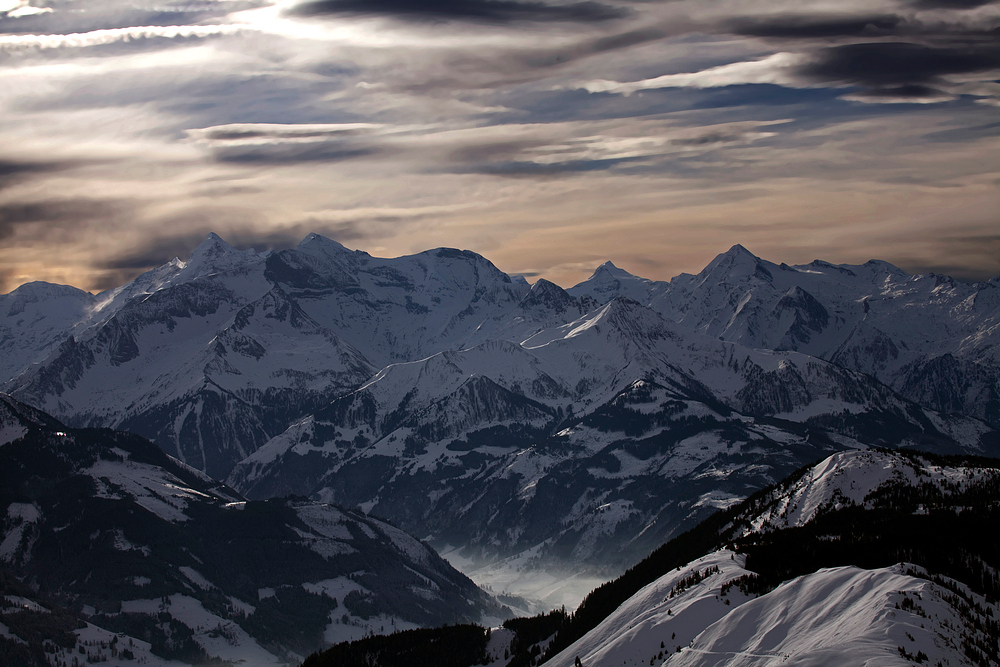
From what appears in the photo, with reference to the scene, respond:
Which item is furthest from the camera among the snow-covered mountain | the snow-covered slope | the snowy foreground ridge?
the snow-covered mountain

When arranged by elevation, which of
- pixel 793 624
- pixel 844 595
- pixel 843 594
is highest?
pixel 844 595

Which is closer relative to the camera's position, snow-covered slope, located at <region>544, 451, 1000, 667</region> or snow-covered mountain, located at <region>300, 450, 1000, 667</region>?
snow-covered slope, located at <region>544, 451, 1000, 667</region>

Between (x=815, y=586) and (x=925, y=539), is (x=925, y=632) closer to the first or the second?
(x=815, y=586)

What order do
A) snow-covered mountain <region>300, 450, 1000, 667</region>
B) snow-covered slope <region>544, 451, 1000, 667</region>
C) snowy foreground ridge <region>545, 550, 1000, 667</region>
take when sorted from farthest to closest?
1. snow-covered mountain <region>300, 450, 1000, 667</region>
2. snow-covered slope <region>544, 451, 1000, 667</region>
3. snowy foreground ridge <region>545, 550, 1000, 667</region>

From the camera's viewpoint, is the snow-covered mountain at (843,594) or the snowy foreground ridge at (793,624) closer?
the snowy foreground ridge at (793,624)

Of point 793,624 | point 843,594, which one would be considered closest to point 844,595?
point 843,594

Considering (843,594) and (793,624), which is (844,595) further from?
(793,624)

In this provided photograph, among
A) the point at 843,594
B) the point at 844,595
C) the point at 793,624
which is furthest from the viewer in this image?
the point at 843,594

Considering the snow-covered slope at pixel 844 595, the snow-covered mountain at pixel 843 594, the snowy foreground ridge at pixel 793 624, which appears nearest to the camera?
the snowy foreground ridge at pixel 793 624

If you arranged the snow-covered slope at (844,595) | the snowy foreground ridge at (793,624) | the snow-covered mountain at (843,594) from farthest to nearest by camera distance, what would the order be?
the snow-covered mountain at (843,594), the snow-covered slope at (844,595), the snowy foreground ridge at (793,624)

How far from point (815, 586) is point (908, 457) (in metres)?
95.3

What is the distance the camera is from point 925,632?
92750mm

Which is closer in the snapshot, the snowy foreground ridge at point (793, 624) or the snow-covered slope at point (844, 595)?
the snowy foreground ridge at point (793, 624)

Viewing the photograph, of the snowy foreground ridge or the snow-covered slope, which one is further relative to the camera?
the snow-covered slope
